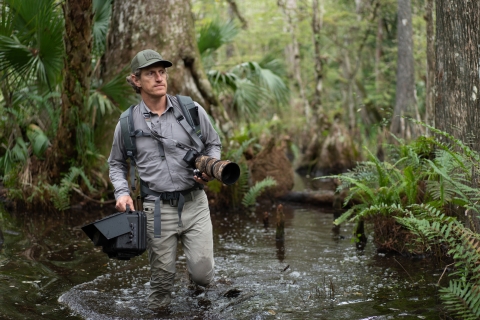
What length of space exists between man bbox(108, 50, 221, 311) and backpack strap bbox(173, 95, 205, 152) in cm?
4

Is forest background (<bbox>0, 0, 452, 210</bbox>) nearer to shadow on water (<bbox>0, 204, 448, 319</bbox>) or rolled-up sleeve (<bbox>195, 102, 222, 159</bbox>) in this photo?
shadow on water (<bbox>0, 204, 448, 319</bbox>)

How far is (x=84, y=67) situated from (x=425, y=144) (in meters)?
4.97

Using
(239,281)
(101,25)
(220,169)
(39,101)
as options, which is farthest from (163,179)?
(101,25)

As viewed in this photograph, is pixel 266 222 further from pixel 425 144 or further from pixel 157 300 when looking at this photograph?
pixel 157 300

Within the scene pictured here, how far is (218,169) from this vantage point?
439 centimetres

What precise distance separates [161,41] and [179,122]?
255 inches

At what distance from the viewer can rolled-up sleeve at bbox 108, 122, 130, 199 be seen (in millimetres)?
4875

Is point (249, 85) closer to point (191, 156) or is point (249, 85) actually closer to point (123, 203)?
point (191, 156)

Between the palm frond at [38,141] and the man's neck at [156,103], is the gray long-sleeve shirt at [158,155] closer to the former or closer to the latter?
the man's neck at [156,103]

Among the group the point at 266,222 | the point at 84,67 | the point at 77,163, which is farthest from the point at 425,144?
the point at 77,163

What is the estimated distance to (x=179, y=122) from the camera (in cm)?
491

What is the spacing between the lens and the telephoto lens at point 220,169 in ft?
14.4

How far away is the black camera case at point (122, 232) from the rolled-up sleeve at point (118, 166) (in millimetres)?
271

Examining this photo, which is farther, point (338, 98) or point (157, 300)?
point (338, 98)
